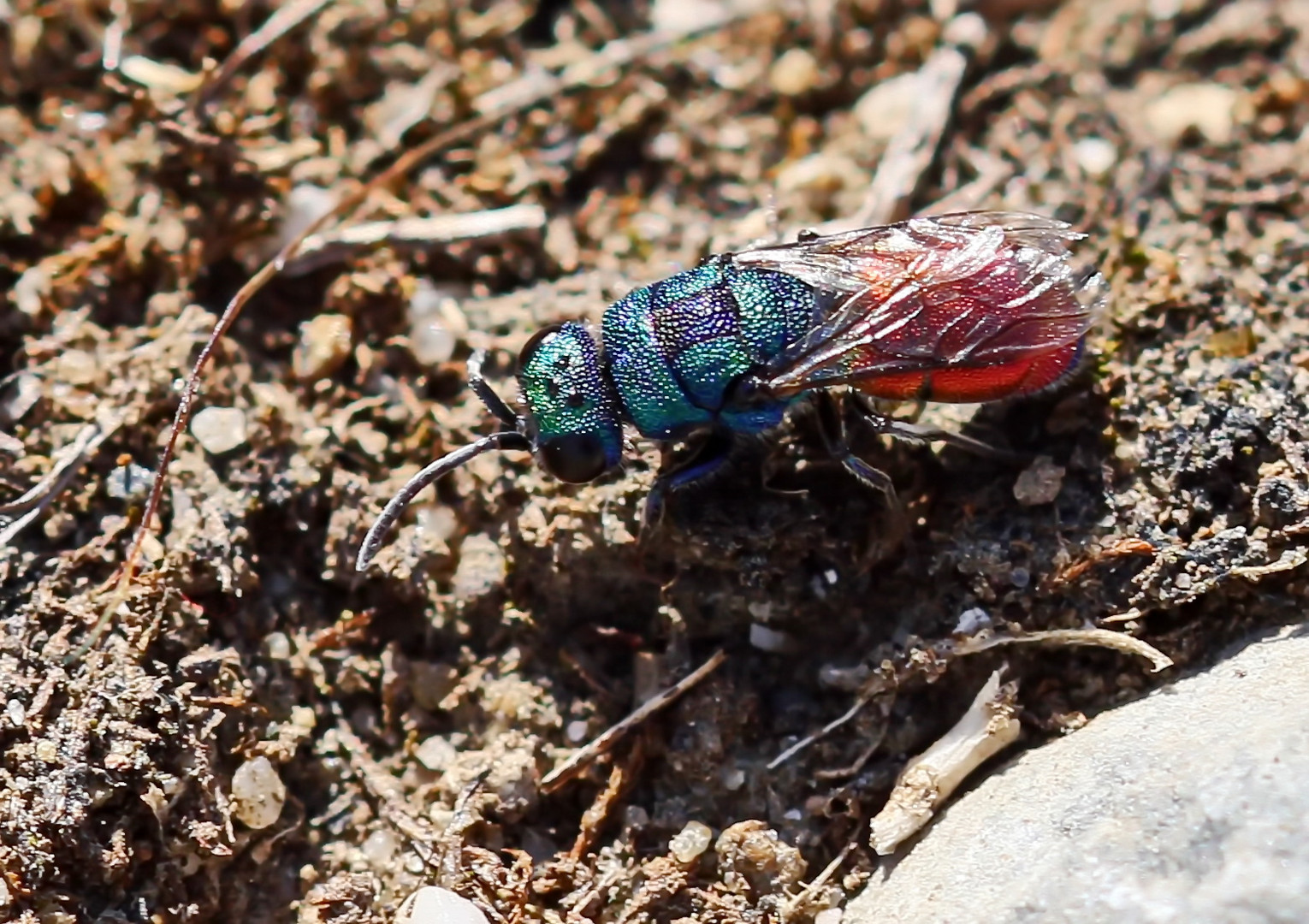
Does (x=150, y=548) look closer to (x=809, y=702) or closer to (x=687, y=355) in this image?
(x=687, y=355)

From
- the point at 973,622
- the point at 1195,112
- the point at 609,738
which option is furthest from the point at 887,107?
the point at 609,738

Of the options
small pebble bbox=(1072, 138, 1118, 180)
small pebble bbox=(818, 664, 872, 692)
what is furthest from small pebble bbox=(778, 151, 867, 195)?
small pebble bbox=(818, 664, 872, 692)

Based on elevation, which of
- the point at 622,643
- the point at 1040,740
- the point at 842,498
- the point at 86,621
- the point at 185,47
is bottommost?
the point at 1040,740

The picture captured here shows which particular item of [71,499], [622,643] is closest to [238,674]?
[71,499]

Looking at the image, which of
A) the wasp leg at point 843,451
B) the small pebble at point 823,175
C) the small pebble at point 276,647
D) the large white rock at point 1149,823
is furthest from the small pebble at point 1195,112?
the small pebble at point 276,647

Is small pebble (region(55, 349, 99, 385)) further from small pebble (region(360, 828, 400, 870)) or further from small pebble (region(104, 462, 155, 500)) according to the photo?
small pebble (region(360, 828, 400, 870))
